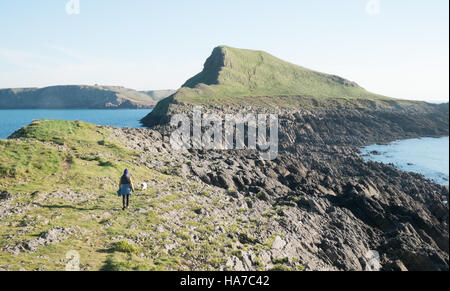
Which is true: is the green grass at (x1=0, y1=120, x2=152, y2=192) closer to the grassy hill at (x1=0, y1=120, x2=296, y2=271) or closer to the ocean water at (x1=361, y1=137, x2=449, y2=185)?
the grassy hill at (x1=0, y1=120, x2=296, y2=271)

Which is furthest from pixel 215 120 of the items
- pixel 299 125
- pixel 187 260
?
pixel 187 260

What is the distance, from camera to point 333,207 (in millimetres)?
33656

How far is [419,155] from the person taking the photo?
8288 centimetres

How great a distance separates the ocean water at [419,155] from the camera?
66844 mm

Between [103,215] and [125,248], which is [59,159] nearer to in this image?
[103,215]

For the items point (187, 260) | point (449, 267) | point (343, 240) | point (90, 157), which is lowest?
point (449, 267)

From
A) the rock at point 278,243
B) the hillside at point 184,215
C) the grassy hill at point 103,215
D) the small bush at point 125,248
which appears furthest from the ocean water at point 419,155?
the small bush at point 125,248

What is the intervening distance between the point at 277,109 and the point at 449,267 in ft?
376

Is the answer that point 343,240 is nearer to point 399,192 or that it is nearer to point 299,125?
point 399,192

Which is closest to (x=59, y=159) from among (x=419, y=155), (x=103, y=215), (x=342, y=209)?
(x=103, y=215)

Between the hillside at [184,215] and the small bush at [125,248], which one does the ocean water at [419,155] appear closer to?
the hillside at [184,215]

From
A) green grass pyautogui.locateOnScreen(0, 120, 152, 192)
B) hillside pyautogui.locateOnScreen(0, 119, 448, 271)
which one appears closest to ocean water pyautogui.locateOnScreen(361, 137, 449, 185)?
hillside pyautogui.locateOnScreen(0, 119, 448, 271)

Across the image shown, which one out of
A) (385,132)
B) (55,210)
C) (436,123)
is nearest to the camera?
(55,210)

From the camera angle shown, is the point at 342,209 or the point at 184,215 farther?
the point at 342,209
